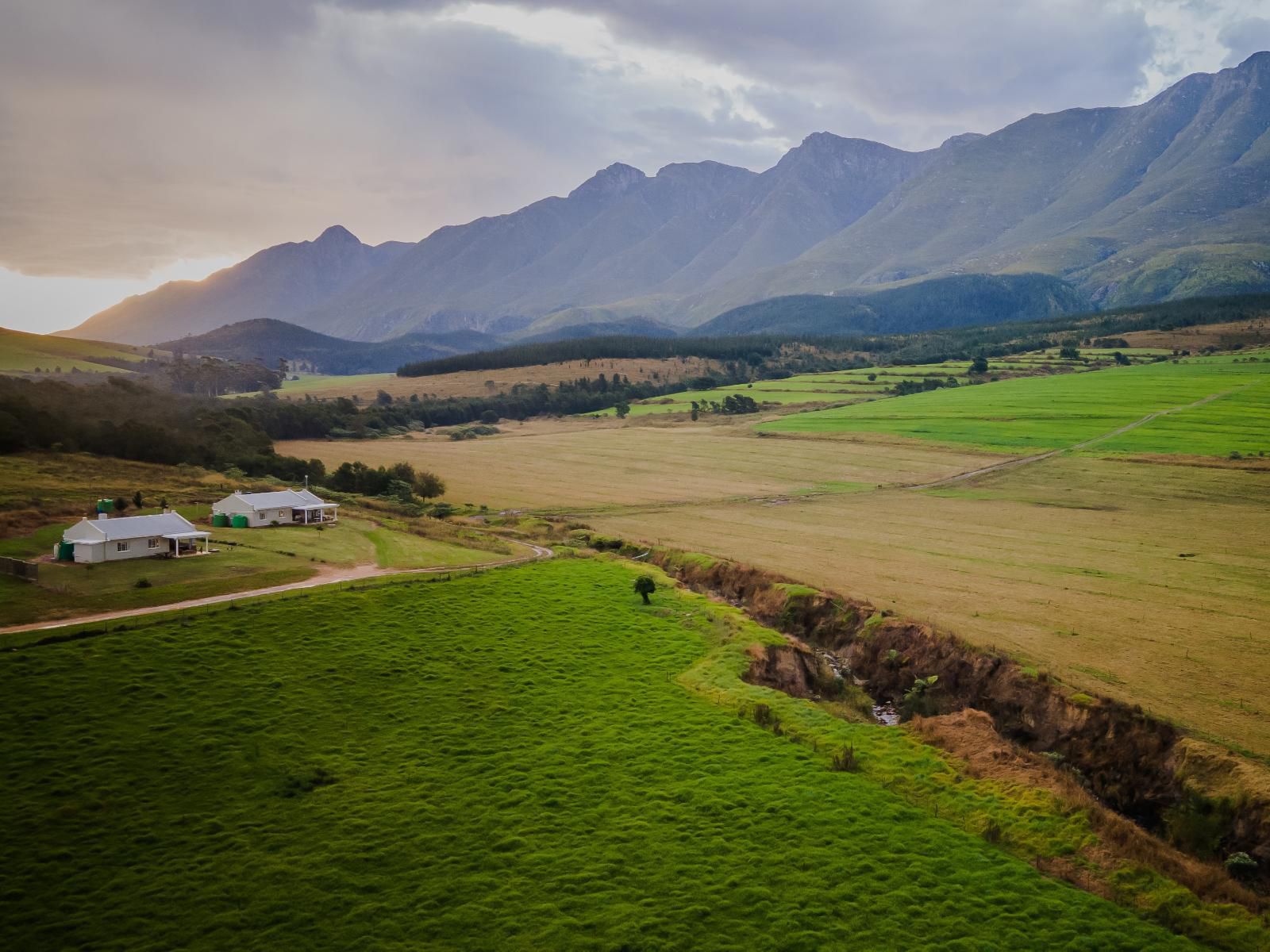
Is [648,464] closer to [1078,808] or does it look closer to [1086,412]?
[1086,412]

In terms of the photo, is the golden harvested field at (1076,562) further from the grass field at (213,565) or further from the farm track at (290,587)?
the grass field at (213,565)

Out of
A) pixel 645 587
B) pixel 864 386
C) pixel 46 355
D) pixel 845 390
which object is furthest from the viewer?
pixel 864 386

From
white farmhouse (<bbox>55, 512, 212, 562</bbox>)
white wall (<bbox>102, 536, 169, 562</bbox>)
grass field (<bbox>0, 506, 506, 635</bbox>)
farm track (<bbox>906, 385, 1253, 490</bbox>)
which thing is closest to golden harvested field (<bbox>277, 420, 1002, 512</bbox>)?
farm track (<bbox>906, 385, 1253, 490</bbox>)

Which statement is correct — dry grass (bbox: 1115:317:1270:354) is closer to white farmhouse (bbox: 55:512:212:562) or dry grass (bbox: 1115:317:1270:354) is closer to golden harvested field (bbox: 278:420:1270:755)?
golden harvested field (bbox: 278:420:1270:755)

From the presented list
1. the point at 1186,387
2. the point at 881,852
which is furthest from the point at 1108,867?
the point at 1186,387

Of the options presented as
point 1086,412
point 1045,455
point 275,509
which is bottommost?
point 1045,455

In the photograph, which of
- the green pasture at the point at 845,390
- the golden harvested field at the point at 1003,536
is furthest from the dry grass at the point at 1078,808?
the green pasture at the point at 845,390

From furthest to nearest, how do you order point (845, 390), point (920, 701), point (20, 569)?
1. point (845, 390)
2. point (20, 569)
3. point (920, 701)

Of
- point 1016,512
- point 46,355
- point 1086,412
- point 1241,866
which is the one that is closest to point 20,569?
point 1241,866
